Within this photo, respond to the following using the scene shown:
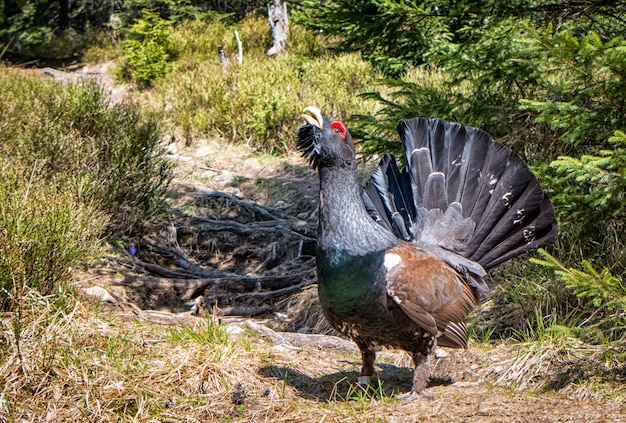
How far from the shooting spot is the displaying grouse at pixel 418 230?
13.1ft

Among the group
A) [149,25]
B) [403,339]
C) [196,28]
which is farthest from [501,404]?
[196,28]

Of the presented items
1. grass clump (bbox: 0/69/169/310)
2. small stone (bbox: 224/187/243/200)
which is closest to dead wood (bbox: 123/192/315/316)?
small stone (bbox: 224/187/243/200)

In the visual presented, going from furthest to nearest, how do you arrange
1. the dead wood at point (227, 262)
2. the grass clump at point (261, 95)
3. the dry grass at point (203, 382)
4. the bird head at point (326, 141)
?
the grass clump at point (261, 95), the dead wood at point (227, 262), the bird head at point (326, 141), the dry grass at point (203, 382)

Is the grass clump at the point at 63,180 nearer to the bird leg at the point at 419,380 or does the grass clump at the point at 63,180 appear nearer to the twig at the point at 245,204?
the twig at the point at 245,204

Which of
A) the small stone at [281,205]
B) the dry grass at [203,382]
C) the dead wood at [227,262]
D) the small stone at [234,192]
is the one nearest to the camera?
the dry grass at [203,382]

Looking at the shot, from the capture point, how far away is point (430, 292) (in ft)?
13.8

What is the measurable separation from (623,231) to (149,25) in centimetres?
1574

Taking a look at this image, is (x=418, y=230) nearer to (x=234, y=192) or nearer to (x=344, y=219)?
(x=344, y=219)

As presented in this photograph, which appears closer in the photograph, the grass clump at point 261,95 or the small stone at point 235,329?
the small stone at point 235,329

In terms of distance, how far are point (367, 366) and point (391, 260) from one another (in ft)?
2.69

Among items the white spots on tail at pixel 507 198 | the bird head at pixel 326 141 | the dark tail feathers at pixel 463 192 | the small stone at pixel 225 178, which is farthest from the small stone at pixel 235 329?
the small stone at pixel 225 178

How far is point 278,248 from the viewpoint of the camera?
8281 mm

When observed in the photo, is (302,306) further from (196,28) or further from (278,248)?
(196,28)

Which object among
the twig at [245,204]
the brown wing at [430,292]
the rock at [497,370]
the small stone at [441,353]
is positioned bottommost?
the twig at [245,204]
